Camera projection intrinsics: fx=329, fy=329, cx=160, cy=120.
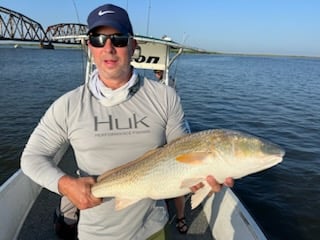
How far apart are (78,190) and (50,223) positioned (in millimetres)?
3273

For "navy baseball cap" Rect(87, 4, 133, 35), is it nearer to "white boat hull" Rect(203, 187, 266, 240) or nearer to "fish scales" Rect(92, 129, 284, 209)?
"fish scales" Rect(92, 129, 284, 209)

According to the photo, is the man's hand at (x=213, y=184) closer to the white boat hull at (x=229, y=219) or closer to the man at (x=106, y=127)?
the man at (x=106, y=127)

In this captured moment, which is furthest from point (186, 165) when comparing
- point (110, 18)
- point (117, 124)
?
point (110, 18)

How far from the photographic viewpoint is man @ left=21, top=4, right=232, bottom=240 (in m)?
2.24

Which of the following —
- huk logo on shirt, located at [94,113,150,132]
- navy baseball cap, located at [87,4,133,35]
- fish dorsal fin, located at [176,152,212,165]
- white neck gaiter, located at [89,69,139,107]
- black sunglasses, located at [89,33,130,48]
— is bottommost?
fish dorsal fin, located at [176,152,212,165]

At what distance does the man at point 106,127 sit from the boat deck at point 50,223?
2.54 meters

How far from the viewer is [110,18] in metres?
2.28

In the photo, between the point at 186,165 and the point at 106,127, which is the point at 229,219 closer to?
the point at 186,165

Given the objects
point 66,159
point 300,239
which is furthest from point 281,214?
point 66,159

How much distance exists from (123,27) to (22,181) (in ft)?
11.6

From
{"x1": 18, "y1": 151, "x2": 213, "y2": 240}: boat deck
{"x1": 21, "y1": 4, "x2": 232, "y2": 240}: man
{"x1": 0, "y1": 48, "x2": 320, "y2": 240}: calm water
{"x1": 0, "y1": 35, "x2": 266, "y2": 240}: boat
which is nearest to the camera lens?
{"x1": 21, "y1": 4, "x2": 232, "y2": 240}: man

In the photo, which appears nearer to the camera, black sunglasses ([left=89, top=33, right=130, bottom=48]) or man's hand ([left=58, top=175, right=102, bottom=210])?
man's hand ([left=58, top=175, right=102, bottom=210])

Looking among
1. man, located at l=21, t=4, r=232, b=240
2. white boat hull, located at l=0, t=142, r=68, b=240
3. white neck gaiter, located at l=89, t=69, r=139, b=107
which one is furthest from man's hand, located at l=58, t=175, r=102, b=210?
white boat hull, located at l=0, t=142, r=68, b=240

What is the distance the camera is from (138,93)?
239cm
